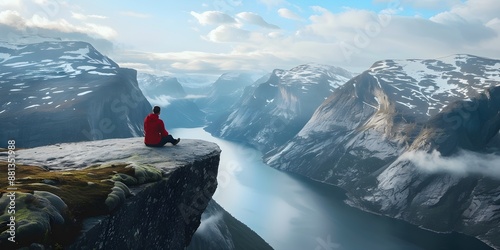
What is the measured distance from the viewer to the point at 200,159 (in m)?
25.4

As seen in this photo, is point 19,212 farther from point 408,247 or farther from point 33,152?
point 408,247

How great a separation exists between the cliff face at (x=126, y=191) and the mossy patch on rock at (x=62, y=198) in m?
0.04

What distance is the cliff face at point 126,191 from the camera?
13674 millimetres

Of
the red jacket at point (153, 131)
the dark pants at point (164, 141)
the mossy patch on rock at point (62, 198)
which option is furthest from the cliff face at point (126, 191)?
the red jacket at point (153, 131)

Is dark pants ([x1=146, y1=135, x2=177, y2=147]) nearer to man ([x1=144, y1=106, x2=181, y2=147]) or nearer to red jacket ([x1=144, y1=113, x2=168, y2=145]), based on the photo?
man ([x1=144, y1=106, x2=181, y2=147])

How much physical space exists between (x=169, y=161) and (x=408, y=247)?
17103 cm

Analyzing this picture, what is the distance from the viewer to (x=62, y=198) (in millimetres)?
14117

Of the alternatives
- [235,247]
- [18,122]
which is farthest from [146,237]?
[18,122]

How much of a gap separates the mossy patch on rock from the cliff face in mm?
37

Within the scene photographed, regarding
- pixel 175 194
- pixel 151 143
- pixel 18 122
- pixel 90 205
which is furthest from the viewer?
pixel 18 122

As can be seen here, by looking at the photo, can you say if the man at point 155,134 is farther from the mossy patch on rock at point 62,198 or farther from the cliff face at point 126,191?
the mossy patch on rock at point 62,198

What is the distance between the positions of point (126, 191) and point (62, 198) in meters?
3.39

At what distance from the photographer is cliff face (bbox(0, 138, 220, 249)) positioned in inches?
538

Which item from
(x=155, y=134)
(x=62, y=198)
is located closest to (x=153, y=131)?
(x=155, y=134)
